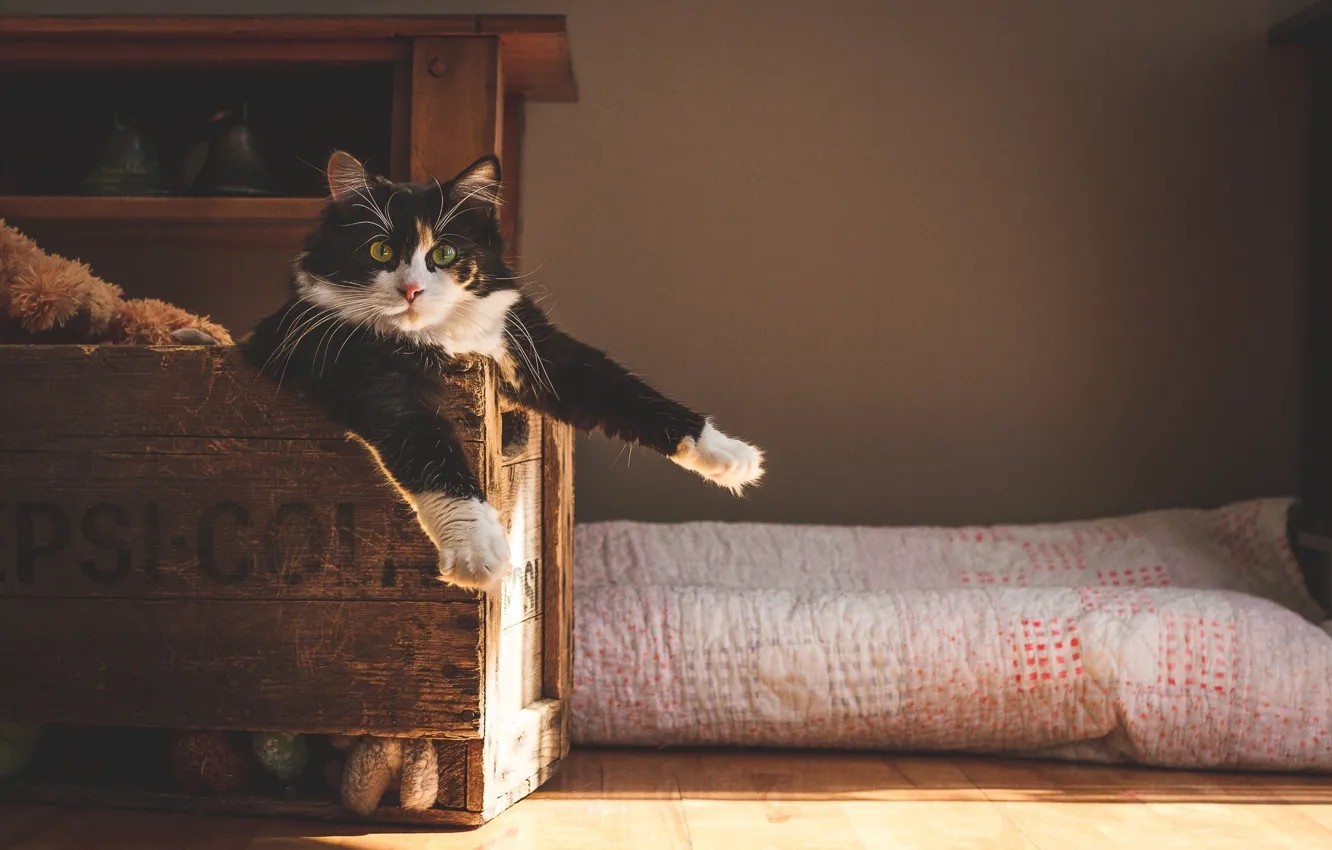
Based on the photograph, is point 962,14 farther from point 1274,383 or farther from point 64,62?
point 64,62

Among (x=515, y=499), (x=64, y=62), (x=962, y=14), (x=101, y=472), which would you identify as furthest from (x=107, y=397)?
(x=962, y=14)

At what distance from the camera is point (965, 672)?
138cm

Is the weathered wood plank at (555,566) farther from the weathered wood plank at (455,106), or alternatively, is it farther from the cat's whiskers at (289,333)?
A: the weathered wood plank at (455,106)

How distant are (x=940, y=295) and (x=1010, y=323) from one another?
0.15 m

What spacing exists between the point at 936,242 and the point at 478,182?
1.22 metres

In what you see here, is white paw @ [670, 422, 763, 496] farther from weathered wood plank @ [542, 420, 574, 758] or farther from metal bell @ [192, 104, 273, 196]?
metal bell @ [192, 104, 273, 196]

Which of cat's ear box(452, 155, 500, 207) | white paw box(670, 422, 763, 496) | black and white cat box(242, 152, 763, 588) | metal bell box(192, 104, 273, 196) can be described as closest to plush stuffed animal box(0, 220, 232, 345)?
black and white cat box(242, 152, 763, 588)

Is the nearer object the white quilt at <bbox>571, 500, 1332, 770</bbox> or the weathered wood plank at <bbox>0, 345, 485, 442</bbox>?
the weathered wood plank at <bbox>0, 345, 485, 442</bbox>

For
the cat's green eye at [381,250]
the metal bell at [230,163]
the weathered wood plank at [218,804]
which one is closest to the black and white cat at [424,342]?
the cat's green eye at [381,250]

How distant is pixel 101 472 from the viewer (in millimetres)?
1102

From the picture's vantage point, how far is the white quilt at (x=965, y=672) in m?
1.34

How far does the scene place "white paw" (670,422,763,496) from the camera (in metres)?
1.04

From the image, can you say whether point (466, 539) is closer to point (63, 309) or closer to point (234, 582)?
point (234, 582)

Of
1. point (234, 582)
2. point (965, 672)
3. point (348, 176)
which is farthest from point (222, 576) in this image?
point (965, 672)
